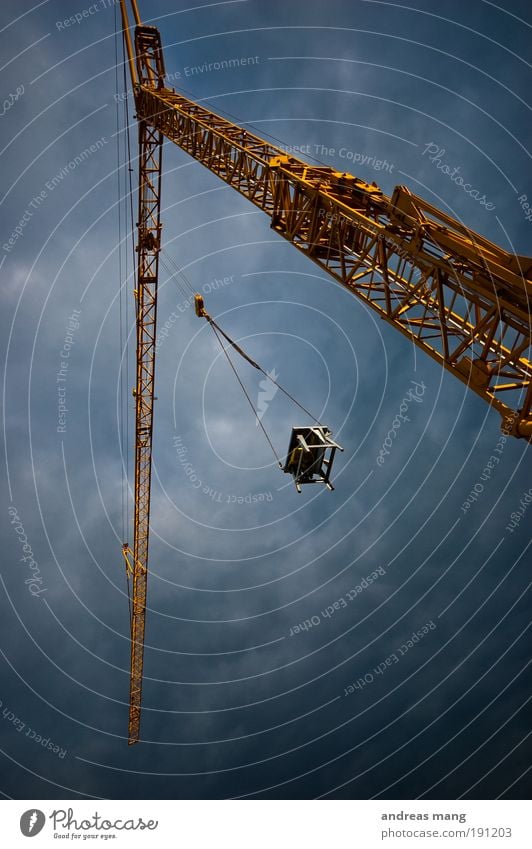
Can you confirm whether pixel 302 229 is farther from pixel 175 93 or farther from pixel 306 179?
pixel 175 93

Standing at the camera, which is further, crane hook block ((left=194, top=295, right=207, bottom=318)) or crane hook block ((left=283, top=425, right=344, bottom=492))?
crane hook block ((left=194, top=295, right=207, bottom=318))
